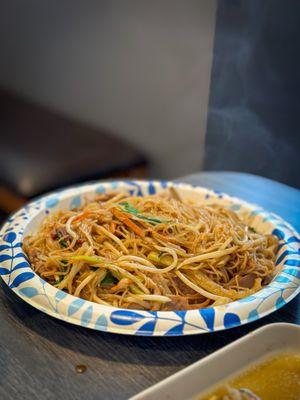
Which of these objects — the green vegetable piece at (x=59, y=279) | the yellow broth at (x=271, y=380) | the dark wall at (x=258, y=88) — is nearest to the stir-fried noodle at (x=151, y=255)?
the green vegetable piece at (x=59, y=279)

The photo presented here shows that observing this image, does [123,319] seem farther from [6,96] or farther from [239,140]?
[6,96]

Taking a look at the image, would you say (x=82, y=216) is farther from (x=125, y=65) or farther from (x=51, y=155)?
(x=125, y=65)

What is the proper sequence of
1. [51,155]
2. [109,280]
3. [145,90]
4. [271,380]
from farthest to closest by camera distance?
[145,90]
[51,155]
[109,280]
[271,380]

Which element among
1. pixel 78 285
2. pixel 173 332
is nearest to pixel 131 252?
pixel 78 285

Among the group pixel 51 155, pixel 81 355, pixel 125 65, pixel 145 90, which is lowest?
pixel 51 155

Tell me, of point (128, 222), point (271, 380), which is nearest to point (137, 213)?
point (128, 222)

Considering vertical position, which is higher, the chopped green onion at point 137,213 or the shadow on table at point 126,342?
the chopped green onion at point 137,213

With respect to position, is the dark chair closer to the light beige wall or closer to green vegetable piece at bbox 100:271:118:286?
the light beige wall

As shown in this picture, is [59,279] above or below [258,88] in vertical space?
below

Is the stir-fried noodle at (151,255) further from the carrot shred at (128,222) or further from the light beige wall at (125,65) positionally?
the light beige wall at (125,65)
